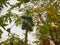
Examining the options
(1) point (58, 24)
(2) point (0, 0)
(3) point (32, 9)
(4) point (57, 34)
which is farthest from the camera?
(4) point (57, 34)

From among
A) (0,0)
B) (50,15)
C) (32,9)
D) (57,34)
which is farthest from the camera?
(57,34)

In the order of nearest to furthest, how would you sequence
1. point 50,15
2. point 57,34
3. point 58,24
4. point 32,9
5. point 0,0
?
point 0,0
point 50,15
point 32,9
point 58,24
point 57,34

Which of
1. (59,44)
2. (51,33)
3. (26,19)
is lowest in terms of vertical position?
(59,44)

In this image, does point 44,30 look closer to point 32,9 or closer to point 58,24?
point 32,9

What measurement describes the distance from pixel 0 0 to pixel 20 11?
537mm

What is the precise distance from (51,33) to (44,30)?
0.45 metres

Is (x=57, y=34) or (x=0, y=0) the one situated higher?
(x=0, y=0)

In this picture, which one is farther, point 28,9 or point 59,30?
point 59,30

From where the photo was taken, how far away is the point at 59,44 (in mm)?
1487

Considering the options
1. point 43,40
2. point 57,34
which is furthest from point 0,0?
point 57,34

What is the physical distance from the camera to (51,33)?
4.23ft

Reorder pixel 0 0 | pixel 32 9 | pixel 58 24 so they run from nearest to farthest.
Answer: pixel 0 0, pixel 32 9, pixel 58 24

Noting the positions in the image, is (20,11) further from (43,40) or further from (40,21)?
(43,40)

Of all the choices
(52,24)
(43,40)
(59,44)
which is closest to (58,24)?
(52,24)
